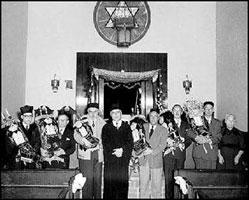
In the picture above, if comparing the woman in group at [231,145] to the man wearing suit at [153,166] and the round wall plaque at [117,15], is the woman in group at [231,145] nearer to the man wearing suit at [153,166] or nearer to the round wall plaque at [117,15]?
the man wearing suit at [153,166]

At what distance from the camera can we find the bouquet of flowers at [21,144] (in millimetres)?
4801

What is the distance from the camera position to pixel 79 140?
16.0ft

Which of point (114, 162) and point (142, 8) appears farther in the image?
point (142, 8)

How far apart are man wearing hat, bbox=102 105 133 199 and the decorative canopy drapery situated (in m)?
3.05

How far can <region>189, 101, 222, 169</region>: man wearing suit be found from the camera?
520cm

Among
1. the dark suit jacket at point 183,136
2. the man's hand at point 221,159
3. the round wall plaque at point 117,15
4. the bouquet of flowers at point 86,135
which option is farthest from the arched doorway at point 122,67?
the bouquet of flowers at point 86,135

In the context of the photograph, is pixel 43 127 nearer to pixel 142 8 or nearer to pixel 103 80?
pixel 103 80

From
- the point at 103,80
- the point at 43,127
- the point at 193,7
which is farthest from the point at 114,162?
the point at 193,7

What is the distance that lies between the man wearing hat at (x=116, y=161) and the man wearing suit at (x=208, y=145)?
1031mm

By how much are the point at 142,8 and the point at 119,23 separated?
1.29 meters

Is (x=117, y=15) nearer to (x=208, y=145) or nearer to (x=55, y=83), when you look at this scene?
(x=55, y=83)

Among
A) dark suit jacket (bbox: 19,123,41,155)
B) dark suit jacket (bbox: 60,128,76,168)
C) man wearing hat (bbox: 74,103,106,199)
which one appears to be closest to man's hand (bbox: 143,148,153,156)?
man wearing hat (bbox: 74,103,106,199)

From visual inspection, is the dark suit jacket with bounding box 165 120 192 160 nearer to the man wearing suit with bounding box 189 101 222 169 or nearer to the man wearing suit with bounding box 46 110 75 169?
the man wearing suit with bounding box 189 101 222 169

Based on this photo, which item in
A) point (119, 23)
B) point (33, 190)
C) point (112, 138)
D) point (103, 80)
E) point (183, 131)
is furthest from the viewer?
point (103, 80)
